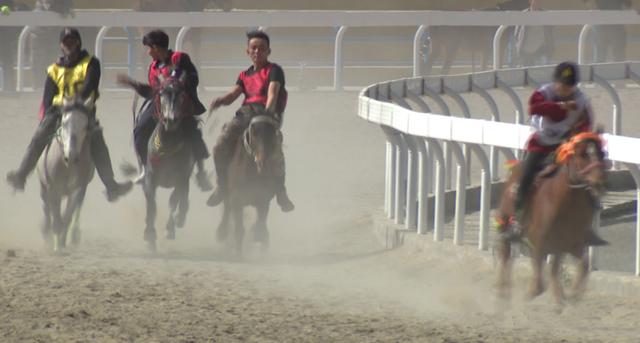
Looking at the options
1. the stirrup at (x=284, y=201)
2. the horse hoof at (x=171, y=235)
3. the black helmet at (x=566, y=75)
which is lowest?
the horse hoof at (x=171, y=235)

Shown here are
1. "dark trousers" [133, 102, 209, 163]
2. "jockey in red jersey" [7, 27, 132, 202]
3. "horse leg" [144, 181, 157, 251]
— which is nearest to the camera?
"jockey in red jersey" [7, 27, 132, 202]

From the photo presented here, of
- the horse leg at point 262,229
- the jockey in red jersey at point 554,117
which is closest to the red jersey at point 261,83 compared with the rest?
the horse leg at point 262,229

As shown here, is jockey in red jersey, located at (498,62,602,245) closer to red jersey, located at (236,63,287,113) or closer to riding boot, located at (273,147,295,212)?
riding boot, located at (273,147,295,212)

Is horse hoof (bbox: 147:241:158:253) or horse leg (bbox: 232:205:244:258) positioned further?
horse hoof (bbox: 147:241:158:253)

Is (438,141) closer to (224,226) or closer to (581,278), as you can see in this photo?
(224,226)

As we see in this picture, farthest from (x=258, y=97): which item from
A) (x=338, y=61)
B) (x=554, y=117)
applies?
(x=338, y=61)

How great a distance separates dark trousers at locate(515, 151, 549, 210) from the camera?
10.2 metres

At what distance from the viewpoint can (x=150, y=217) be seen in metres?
14.0

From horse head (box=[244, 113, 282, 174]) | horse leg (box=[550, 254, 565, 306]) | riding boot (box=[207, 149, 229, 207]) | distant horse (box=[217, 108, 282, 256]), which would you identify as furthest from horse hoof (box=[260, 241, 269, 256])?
horse leg (box=[550, 254, 565, 306])

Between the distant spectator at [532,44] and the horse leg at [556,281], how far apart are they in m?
16.3

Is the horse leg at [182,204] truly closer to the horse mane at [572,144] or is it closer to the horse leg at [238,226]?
the horse leg at [238,226]

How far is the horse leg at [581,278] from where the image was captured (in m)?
9.79

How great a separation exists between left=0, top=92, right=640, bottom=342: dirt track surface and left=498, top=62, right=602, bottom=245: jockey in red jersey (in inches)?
37.2

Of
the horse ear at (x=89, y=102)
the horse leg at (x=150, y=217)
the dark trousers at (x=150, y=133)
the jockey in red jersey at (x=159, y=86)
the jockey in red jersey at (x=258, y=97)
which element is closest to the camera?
the horse ear at (x=89, y=102)
